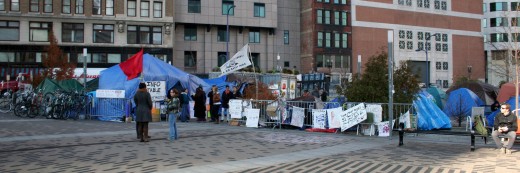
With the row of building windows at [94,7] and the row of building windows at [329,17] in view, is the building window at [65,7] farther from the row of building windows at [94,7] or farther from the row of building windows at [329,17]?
the row of building windows at [329,17]

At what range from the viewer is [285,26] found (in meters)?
66.7

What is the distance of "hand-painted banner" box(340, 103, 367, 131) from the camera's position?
53.0 ft

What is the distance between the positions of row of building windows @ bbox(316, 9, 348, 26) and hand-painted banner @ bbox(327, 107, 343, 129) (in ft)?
168

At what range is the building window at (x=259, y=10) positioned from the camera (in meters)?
61.3

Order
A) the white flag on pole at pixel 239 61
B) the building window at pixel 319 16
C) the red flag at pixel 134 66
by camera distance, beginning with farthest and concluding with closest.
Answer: the building window at pixel 319 16 < the red flag at pixel 134 66 < the white flag on pole at pixel 239 61

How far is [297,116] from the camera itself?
59.0 ft

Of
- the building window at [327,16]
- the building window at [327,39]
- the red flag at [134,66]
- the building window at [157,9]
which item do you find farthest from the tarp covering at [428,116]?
the building window at [327,16]

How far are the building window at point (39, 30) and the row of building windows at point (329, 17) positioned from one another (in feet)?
110

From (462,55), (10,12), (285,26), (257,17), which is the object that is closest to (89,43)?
(10,12)

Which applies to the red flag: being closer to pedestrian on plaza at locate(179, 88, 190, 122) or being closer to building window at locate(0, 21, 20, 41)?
pedestrian on plaza at locate(179, 88, 190, 122)

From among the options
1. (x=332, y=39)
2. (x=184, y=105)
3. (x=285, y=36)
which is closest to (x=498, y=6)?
(x=332, y=39)

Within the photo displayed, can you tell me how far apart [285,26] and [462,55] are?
31373 mm

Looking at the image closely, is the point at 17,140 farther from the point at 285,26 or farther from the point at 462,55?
the point at 462,55

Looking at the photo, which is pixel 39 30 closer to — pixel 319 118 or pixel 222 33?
pixel 222 33
